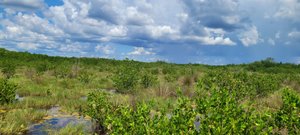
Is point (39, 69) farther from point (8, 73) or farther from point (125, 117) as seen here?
point (125, 117)

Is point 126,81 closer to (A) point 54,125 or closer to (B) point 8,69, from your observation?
(A) point 54,125

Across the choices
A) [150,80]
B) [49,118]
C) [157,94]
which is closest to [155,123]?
[49,118]

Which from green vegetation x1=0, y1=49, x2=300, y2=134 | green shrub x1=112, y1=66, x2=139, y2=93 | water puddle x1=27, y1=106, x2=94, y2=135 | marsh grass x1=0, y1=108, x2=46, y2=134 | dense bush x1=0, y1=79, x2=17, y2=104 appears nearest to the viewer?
green vegetation x1=0, y1=49, x2=300, y2=134

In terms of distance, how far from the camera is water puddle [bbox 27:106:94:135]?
10.0 meters

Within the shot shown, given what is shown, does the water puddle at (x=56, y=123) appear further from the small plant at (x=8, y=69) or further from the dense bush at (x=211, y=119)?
the small plant at (x=8, y=69)

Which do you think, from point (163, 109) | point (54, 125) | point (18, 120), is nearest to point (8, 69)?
point (54, 125)

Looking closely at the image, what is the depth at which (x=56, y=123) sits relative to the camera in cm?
1119

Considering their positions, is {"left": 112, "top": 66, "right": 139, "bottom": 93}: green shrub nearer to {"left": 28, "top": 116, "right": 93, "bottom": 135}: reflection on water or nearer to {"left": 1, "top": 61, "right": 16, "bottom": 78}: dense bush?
{"left": 28, "top": 116, "right": 93, "bottom": 135}: reflection on water

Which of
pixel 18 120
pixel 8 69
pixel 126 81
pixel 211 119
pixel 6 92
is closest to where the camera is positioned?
pixel 211 119

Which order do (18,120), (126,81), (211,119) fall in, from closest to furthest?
(211,119), (18,120), (126,81)

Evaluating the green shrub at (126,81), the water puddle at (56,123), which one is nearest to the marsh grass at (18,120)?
the water puddle at (56,123)

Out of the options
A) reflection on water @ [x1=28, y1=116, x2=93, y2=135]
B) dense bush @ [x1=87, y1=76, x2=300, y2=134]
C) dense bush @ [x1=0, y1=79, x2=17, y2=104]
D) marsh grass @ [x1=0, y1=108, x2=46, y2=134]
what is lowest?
reflection on water @ [x1=28, y1=116, x2=93, y2=135]

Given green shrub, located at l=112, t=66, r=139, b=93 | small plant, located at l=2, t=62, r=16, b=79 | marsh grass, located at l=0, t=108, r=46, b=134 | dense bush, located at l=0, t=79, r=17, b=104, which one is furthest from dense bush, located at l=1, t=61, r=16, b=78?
marsh grass, located at l=0, t=108, r=46, b=134

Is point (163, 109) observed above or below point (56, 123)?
above
